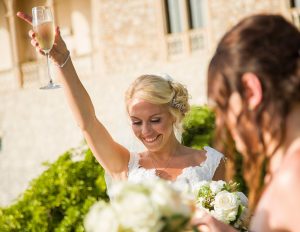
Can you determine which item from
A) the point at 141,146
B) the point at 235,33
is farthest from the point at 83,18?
the point at 235,33

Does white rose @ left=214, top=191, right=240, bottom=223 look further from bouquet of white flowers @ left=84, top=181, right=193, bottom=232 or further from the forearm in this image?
bouquet of white flowers @ left=84, top=181, right=193, bottom=232

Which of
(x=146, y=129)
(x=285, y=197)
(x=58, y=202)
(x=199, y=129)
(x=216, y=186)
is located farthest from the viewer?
(x=199, y=129)

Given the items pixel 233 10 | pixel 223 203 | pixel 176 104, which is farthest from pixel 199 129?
pixel 233 10

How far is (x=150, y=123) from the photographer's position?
125 inches

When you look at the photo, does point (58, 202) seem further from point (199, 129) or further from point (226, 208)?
point (226, 208)

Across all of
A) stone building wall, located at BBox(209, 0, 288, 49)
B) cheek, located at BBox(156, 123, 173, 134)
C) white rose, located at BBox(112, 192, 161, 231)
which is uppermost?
stone building wall, located at BBox(209, 0, 288, 49)

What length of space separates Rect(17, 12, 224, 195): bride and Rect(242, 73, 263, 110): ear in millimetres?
1345

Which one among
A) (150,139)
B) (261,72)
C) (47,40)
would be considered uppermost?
(47,40)

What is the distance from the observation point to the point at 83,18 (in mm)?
16625

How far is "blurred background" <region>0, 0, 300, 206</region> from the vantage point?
1373cm

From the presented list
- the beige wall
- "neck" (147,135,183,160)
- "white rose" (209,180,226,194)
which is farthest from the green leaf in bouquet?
the beige wall

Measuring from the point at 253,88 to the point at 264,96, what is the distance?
1.3 inches

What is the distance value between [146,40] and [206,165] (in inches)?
447

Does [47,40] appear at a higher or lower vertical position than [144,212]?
higher
